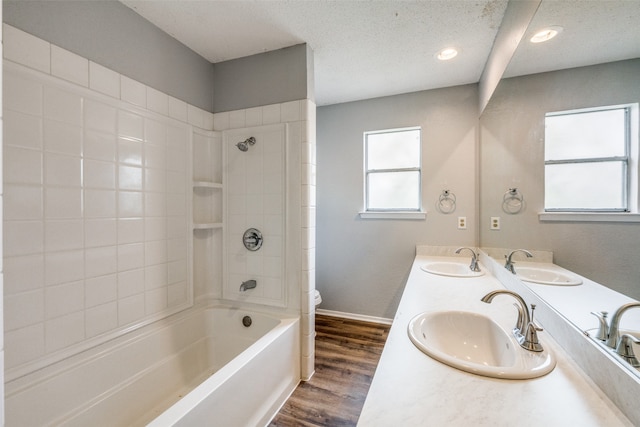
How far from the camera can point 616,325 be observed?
734 millimetres

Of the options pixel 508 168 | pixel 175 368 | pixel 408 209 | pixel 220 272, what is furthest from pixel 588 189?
pixel 175 368

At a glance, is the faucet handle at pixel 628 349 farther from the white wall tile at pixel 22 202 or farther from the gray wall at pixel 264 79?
the white wall tile at pixel 22 202

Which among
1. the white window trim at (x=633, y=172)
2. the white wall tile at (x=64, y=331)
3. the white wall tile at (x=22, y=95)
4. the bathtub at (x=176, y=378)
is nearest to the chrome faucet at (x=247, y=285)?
the bathtub at (x=176, y=378)

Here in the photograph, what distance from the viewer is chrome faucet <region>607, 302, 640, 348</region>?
727 millimetres

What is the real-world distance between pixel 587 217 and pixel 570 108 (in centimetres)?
44

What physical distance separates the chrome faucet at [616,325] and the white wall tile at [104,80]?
229 centimetres

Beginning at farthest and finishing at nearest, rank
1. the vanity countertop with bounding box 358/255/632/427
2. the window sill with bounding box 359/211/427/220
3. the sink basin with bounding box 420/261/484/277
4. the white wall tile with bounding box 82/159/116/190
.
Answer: the window sill with bounding box 359/211/427/220 < the sink basin with bounding box 420/261/484/277 < the white wall tile with bounding box 82/159/116/190 < the vanity countertop with bounding box 358/255/632/427

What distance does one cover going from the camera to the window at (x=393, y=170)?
2.76m

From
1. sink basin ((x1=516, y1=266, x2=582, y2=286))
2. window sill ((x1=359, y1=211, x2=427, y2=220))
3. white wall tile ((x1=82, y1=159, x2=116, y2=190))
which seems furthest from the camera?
window sill ((x1=359, y1=211, x2=427, y2=220))

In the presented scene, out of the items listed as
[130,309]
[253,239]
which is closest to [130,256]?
[130,309]

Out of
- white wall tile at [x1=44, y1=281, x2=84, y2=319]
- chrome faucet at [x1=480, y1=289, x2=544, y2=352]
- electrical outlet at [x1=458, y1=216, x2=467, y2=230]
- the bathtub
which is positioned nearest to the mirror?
chrome faucet at [x1=480, y1=289, x2=544, y2=352]

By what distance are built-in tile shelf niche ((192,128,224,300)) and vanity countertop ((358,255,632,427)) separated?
5.29 feet

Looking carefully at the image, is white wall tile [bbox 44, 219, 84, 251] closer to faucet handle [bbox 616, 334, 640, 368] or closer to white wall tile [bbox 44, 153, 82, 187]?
white wall tile [bbox 44, 153, 82, 187]

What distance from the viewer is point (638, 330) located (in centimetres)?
72
